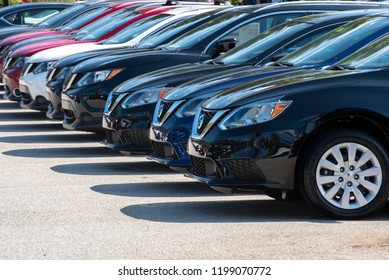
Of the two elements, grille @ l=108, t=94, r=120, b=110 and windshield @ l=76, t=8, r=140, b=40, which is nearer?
grille @ l=108, t=94, r=120, b=110

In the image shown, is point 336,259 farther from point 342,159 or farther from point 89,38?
point 89,38

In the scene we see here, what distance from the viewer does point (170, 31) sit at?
14.3 meters

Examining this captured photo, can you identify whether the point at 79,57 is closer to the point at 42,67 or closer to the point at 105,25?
the point at 42,67

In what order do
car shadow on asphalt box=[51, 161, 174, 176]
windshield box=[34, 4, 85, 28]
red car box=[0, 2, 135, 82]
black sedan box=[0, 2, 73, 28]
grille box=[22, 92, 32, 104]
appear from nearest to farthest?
1. car shadow on asphalt box=[51, 161, 174, 176]
2. grille box=[22, 92, 32, 104]
3. red car box=[0, 2, 135, 82]
4. windshield box=[34, 4, 85, 28]
5. black sedan box=[0, 2, 73, 28]

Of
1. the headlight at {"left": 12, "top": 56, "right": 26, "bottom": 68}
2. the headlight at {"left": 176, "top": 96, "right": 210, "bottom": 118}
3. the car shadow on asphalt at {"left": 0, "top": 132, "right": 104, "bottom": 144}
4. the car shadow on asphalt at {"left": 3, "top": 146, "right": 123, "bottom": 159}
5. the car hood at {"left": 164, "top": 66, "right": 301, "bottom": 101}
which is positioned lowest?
the car shadow on asphalt at {"left": 0, "top": 132, "right": 104, "bottom": 144}

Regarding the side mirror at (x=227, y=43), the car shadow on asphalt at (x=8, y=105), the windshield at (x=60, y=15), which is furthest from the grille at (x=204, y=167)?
the windshield at (x=60, y=15)

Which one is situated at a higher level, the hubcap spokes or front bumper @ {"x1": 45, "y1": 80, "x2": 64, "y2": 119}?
the hubcap spokes

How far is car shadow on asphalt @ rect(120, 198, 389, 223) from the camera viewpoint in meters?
8.55

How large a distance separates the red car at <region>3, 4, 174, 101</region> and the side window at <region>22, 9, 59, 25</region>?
23.6 feet

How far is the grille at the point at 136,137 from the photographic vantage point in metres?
11.3

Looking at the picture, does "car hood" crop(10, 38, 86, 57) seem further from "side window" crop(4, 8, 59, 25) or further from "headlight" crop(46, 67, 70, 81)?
"side window" crop(4, 8, 59, 25)

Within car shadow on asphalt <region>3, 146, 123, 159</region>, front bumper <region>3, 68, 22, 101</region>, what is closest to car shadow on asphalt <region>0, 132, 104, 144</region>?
car shadow on asphalt <region>3, 146, 123, 159</region>

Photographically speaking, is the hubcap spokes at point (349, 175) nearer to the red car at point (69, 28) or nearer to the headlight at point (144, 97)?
the headlight at point (144, 97)

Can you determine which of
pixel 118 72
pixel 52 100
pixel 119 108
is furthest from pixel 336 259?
pixel 52 100
